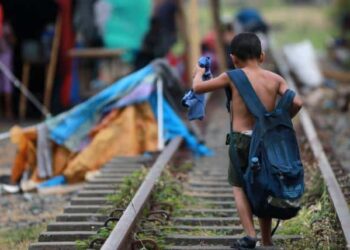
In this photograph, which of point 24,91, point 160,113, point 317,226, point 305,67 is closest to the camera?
point 317,226

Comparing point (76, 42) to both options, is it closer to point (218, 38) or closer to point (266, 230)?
point (218, 38)

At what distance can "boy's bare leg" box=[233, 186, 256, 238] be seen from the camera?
5145 mm

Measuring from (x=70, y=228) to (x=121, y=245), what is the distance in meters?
1.10

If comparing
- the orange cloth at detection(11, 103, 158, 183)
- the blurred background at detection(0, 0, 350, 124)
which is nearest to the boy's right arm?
the orange cloth at detection(11, 103, 158, 183)

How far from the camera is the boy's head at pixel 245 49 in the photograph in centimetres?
512

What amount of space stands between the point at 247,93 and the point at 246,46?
0.93 feet

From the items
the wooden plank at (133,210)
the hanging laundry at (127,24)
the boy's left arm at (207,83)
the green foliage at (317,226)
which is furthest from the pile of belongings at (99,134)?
the hanging laundry at (127,24)

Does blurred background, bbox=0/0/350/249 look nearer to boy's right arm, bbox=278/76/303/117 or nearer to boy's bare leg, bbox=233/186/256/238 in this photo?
boy's bare leg, bbox=233/186/256/238

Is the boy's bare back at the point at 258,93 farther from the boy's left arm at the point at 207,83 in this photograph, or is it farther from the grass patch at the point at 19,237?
the grass patch at the point at 19,237

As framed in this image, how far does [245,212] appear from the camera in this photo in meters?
5.16

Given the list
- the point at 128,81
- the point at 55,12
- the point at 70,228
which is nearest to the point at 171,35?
the point at 55,12

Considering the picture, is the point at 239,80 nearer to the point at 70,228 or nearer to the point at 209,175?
the point at 70,228

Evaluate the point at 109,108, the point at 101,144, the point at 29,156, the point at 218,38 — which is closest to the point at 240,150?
the point at 101,144

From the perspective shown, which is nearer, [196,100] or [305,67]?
[196,100]
